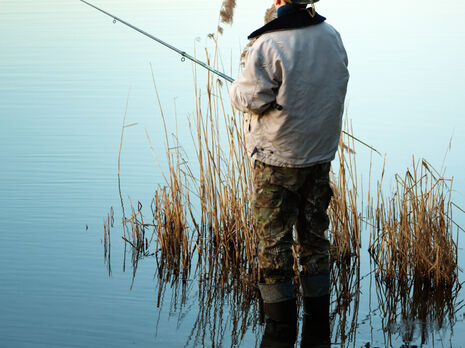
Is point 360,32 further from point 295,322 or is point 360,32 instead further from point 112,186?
point 295,322

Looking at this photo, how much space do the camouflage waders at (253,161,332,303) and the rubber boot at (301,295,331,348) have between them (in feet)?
0.38

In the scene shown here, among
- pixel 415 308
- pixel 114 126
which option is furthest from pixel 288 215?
pixel 114 126

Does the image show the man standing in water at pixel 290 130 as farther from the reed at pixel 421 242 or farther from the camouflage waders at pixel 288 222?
the reed at pixel 421 242

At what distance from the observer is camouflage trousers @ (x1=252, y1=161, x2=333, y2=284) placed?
3.44m

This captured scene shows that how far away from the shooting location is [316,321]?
383 centimetres

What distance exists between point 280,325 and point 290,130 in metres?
0.99

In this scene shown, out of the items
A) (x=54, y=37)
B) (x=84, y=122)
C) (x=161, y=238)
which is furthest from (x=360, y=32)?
(x=161, y=238)

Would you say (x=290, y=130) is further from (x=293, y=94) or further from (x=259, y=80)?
(x=259, y=80)

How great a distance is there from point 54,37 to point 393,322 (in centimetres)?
1050

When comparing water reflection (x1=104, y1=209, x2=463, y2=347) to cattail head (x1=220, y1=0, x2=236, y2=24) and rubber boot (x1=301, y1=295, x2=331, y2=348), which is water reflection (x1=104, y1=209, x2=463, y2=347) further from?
cattail head (x1=220, y1=0, x2=236, y2=24)

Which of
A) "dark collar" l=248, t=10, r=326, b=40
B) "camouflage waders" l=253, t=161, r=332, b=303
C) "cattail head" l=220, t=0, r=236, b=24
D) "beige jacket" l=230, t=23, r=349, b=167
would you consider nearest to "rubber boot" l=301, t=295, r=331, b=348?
"camouflage waders" l=253, t=161, r=332, b=303

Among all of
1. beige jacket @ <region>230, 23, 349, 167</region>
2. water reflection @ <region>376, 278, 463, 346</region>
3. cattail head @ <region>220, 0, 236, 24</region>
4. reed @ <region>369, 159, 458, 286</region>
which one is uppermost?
cattail head @ <region>220, 0, 236, 24</region>

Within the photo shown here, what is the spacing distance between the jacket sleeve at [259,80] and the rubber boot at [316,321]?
108 cm

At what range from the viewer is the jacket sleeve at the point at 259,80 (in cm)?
324
